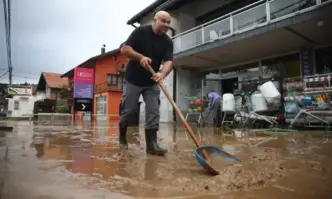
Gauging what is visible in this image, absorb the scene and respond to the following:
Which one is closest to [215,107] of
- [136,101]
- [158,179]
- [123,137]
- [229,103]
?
[229,103]

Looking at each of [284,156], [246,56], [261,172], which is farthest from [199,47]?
[261,172]

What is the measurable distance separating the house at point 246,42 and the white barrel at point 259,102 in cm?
224

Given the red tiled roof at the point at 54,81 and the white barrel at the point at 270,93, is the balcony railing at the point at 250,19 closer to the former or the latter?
the white barrel at the point at 270,93

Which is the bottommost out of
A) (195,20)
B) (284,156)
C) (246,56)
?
(284,156)

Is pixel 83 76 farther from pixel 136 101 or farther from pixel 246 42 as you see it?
pixel 136 101

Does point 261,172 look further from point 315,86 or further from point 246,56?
point 246,56

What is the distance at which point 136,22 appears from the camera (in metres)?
16.5

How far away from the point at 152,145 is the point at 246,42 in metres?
7.39

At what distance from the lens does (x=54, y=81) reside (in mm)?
39062

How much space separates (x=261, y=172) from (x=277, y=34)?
7459 millimetres

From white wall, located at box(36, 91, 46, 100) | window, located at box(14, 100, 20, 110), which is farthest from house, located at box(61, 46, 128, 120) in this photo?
white wall, located at box(36, 91, 46, 100)

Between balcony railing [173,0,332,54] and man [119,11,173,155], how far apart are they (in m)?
5.72

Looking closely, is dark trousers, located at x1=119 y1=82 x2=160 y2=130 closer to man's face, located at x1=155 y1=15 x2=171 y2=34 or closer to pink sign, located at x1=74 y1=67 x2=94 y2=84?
man's face, located at x1=155 y1=15 x2=171 y2=34

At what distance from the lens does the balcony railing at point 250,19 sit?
7.65 metres
